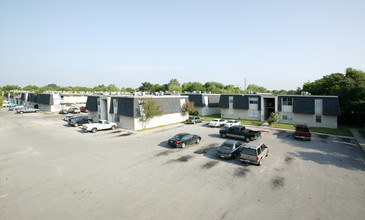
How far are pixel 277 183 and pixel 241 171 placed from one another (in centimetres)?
267

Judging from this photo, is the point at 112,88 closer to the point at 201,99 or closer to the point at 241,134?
the point at 201,99

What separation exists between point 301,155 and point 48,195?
21131 millimetres

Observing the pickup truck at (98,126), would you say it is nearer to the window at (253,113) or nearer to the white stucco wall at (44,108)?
the window at (253,113)

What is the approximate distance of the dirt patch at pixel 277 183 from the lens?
1241cm

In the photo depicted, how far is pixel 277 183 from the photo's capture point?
12.9 metres

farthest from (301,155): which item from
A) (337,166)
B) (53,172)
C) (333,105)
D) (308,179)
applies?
(53,172)

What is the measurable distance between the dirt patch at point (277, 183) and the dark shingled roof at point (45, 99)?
204 ft

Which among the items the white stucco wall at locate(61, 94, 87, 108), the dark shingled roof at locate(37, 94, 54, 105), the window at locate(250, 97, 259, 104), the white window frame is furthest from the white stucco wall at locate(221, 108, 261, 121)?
the dark shingled roof at locate(37, 94, 54, 105)

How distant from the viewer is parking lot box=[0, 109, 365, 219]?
977 centimetres

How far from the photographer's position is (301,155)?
1877 cm

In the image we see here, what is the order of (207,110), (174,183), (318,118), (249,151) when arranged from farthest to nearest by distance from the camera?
(207,110) < (318,118) < (249,151) < (174,183)

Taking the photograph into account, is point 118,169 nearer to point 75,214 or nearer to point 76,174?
point 76,174

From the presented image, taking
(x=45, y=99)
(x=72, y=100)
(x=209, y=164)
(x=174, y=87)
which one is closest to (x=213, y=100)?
(x=209, y=164)

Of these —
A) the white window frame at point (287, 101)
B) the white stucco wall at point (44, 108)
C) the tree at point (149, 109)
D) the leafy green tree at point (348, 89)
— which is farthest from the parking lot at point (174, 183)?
the white stucco wall at point (44, 108)
